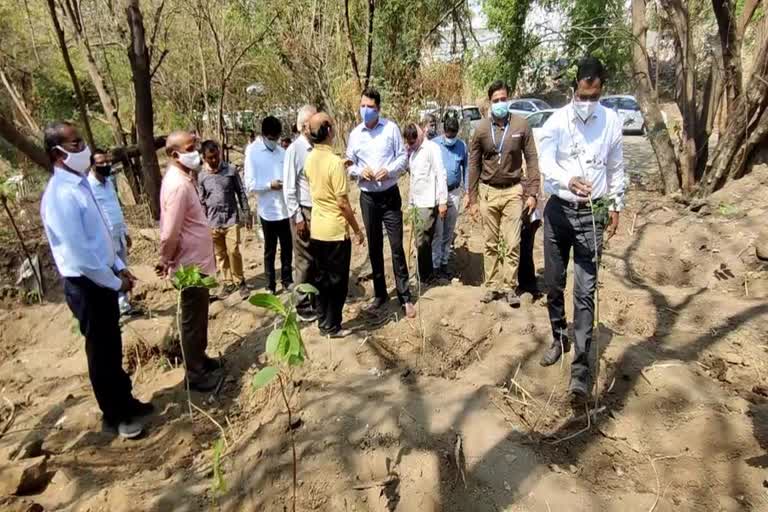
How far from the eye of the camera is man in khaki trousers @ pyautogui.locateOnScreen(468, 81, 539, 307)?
175 inches

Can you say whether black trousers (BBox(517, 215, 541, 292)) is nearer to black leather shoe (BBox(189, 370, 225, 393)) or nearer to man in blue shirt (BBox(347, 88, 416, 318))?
man in blue shirt (BBox(347, 88, 416, 318))

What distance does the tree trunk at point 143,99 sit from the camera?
19.7 feet

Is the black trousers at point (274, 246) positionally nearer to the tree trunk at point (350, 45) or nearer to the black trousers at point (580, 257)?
the black trousers at point (580, 257)

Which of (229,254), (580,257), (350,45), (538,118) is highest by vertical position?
(350,45)

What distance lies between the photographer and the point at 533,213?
181 inches

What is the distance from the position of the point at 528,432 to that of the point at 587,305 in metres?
0.85

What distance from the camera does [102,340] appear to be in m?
3.26

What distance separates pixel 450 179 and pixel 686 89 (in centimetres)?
494

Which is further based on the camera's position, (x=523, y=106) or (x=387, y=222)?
(x=523, y=106)

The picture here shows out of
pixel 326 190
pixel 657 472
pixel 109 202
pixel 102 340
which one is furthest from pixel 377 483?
pixel 109 202

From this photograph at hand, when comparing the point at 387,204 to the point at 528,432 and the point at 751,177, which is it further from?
the point at 751,177

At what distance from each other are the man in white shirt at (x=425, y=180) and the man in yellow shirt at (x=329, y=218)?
3.68ft

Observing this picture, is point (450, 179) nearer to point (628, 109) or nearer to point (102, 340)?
point (102, 340)

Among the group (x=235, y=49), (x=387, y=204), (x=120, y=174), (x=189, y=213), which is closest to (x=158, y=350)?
(x=189, y=213)
